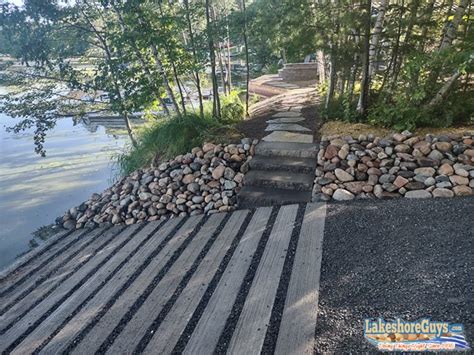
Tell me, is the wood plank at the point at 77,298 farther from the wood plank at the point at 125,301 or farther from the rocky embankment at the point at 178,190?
the rocky embankment at the point at 178,190

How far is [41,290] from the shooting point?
2.30 metres

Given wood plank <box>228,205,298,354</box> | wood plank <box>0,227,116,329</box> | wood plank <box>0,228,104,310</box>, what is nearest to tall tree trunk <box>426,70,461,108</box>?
wood plank <box>228,205,298,354</box>

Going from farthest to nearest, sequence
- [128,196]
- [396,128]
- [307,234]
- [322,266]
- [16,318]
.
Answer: [128,196] → [396,128] → [307,234] → [16,318] → [322,266]

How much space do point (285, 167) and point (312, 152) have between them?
355 mm

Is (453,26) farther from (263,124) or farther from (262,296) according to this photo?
(262,296)

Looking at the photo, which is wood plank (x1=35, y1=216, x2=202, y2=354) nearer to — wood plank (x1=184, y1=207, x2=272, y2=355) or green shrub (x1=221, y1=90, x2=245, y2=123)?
wood plank (x1=184, y1=207, x2=272, y2=355)

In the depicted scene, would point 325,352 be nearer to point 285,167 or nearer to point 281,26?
point 285,167

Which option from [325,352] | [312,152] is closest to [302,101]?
[312,152]

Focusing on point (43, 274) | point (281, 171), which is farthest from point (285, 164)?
point (43, 274)

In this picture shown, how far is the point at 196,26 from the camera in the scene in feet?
14.7

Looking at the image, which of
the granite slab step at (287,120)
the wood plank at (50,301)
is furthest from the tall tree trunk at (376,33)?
the wood plank at (50,301)

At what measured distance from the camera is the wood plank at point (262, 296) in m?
1.44

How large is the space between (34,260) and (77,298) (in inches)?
51.3

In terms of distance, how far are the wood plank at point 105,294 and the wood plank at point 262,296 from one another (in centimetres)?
84
